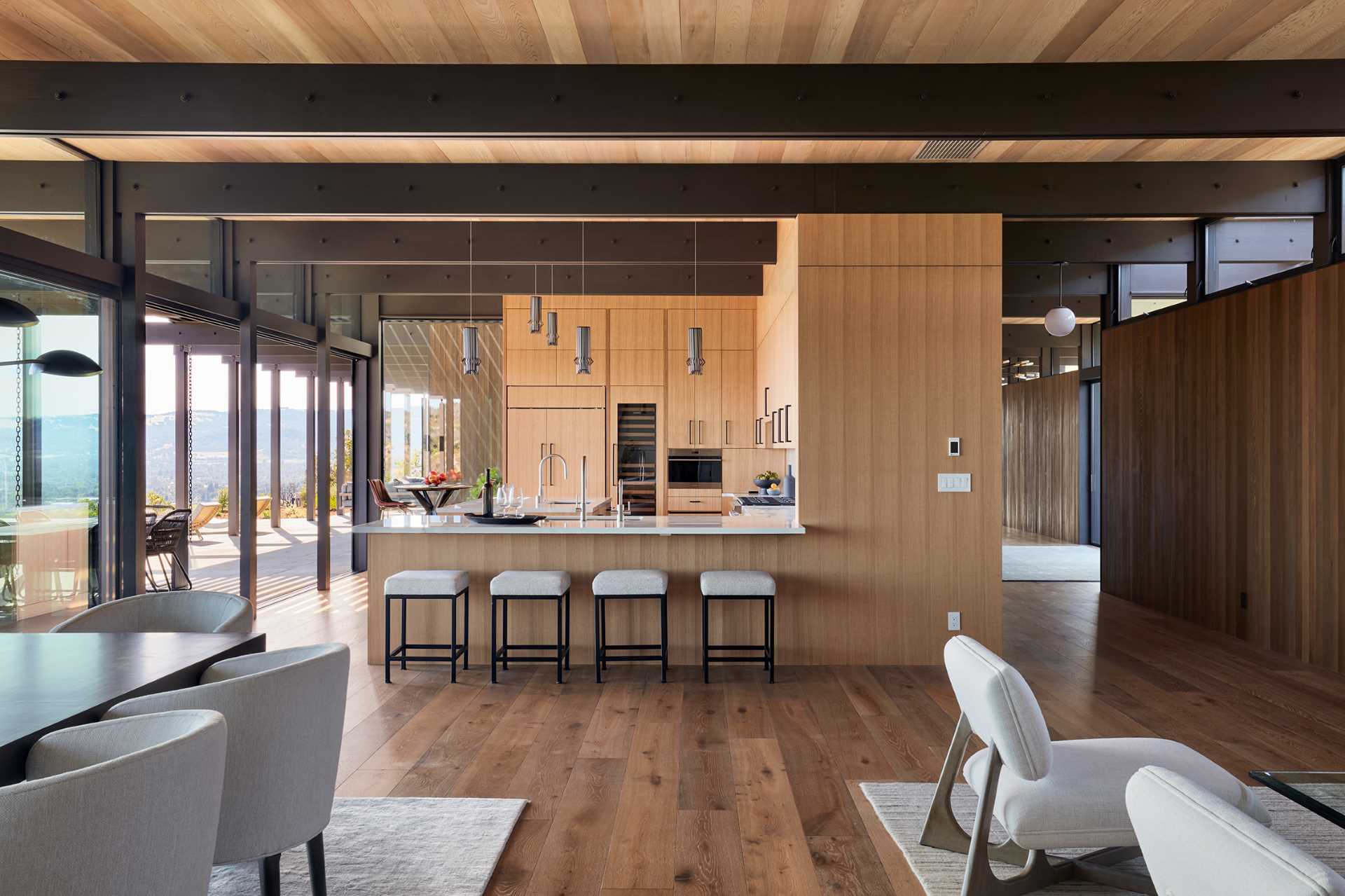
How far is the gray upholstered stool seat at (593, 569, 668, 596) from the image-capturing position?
14.9ft

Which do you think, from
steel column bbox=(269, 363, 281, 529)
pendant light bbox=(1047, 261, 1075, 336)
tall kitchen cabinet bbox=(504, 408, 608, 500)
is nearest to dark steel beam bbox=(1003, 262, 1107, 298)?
pendant light bbox=(1047, 261, 1075, 336)

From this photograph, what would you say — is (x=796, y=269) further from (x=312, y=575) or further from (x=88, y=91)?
(x=312, y=575)

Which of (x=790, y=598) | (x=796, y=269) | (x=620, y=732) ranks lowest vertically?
(x=620, y=732)

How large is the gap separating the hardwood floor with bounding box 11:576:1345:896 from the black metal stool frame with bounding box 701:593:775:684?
0.08 m

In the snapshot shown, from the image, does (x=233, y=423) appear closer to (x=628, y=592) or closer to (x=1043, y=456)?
(x=628, y=592)

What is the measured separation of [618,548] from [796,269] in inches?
82.7

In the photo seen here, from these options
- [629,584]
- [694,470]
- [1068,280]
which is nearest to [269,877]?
[629,584]

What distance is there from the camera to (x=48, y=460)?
4273 millimetres

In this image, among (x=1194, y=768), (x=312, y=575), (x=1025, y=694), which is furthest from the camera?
(x=312, y=575)

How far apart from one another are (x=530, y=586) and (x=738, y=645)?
136 cm

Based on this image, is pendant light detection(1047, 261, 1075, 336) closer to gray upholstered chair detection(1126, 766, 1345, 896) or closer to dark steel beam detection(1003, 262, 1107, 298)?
dark steel beam detection(1003, 262, 1107, 298)

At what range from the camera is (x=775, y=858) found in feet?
8.39

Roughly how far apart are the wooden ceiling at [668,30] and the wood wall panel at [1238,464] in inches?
85.0

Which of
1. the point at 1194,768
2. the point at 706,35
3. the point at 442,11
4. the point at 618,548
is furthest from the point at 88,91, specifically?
the point at 1194,768
